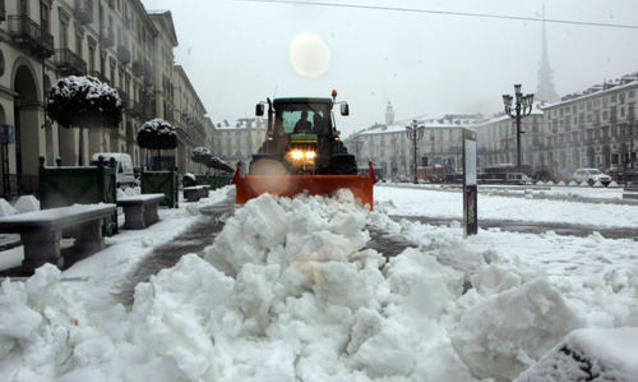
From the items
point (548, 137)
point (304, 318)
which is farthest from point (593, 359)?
point (548, 137)

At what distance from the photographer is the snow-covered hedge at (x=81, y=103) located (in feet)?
48.1

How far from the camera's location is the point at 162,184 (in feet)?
41.9

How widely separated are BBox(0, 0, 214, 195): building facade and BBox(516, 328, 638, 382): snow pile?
8.59 meters

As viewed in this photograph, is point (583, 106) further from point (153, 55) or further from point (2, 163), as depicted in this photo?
point (2, 163)

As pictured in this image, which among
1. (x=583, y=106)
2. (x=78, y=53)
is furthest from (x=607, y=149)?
(x=78, y=53)

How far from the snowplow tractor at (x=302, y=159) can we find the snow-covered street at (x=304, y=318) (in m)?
4.91

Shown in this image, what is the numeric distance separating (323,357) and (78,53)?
29.6m

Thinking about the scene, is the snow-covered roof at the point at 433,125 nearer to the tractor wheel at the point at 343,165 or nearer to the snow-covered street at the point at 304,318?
the tractor wheel at the point at 343,165

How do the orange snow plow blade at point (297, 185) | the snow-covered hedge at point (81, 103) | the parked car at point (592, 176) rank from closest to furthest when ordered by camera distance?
the orange snow plow blade at point (297, 185) → the snow-covered hedge at point (81, 103) → the parked car at point (592, 176)

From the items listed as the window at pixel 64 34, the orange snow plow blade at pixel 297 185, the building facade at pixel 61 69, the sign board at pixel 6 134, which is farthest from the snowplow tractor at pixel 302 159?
the window at pixel 64 34

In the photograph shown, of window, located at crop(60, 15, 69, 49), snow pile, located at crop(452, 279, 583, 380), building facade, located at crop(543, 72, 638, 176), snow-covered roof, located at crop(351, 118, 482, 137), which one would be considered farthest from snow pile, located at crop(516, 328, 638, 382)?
snow-covered roof, located at crop(351, 118, 482, 137)

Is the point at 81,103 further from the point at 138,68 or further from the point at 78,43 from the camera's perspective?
the point at 138,68

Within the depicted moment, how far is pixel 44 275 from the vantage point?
2.66 meters

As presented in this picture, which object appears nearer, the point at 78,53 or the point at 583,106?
the point at 78,53
